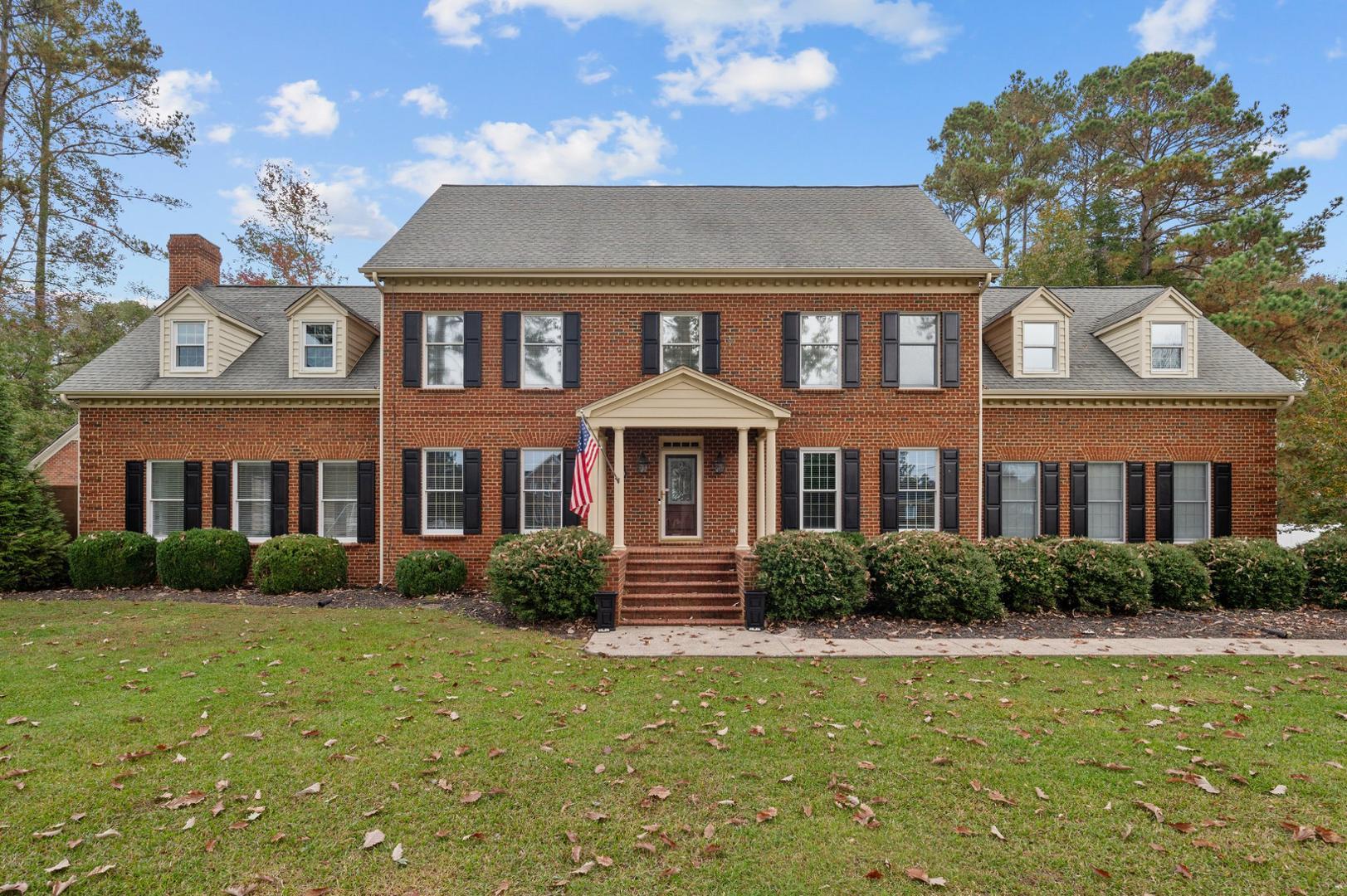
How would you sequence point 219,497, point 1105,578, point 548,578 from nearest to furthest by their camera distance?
point 548,578 < point 1105,578 < point 219,497

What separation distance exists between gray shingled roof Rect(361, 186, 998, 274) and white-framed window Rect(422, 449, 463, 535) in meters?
4.06

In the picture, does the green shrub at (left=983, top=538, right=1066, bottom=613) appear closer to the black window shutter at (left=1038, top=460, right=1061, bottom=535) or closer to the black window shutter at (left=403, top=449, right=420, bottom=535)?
the black window shutter at (left=1038, top=460, right=1061, bottom=535)

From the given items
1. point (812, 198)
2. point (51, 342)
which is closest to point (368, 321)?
point (812, 198)

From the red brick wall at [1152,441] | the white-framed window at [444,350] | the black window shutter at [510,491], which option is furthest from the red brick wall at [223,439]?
the red brick wall at [1152,441]

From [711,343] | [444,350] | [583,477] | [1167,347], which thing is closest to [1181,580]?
[1167,347]

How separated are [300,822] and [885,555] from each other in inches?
358

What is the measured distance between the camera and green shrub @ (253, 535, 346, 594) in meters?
12.2

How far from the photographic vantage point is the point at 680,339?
13359 millimetres

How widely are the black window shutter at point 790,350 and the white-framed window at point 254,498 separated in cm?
1193

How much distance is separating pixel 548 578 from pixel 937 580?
21.4ft

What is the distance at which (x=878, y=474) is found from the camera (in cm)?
1330

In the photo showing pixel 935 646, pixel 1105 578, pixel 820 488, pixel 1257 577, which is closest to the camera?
pixel 935 646

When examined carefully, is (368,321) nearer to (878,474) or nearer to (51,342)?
(878,474)

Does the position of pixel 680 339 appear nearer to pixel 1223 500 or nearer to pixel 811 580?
pixel 811 580
